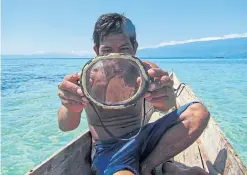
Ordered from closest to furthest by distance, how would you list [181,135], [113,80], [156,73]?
[156,73]
[113,80]
[181,135]

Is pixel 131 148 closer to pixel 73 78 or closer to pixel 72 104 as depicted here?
pixel 72 104

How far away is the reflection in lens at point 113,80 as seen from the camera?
5.45 feet

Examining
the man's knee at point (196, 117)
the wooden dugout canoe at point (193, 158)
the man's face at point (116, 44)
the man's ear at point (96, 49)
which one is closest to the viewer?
the wooden dugout canoe at point (193, 158)

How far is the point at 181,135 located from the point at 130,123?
44 centimetres

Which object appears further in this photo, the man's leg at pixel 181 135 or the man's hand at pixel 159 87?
the man's leg at pixel 181 135

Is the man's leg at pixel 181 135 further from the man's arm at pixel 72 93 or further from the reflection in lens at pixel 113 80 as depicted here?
the man's arm at pixel 72 93

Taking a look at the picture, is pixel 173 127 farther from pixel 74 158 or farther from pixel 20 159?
pixel 20 159

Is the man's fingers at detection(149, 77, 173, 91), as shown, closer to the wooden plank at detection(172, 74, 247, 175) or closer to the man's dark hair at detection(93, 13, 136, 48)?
the man's dark hair at detection(93, 13, 136, 48)

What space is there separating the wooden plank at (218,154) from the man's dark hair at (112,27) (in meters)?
1.16

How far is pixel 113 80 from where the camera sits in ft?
6.10

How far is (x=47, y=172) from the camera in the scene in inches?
70.2

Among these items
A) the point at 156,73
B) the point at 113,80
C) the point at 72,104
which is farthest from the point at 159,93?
the point at 72,104

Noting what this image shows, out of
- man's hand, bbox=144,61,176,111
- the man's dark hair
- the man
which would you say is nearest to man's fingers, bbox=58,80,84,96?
the man

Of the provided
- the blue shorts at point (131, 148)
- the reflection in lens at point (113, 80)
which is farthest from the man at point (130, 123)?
the reflection in lens at point (113, 80)
